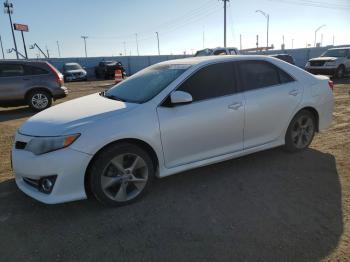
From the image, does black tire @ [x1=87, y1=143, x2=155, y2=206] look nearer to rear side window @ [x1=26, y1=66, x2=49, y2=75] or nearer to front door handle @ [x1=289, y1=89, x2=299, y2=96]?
front door handle @ [x1=289, y1=89, x2=299, y2=96]

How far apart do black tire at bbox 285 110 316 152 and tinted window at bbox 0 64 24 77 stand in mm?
8911

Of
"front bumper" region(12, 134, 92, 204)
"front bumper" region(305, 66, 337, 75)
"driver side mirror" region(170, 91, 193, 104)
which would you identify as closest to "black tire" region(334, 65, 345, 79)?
"front bumper" region(305, 66, 337, 75)

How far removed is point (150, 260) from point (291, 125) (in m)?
3.24

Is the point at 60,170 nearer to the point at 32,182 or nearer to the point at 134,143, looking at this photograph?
the point at 32,182

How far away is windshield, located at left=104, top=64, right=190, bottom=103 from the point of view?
13.5ft

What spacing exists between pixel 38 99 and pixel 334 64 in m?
16.2

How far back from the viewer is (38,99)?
1094 centimetres

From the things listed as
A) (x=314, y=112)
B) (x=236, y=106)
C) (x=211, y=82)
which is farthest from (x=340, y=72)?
(x=211, y=82)

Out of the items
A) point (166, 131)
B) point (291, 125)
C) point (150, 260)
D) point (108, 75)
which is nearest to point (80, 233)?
point (150, 260)

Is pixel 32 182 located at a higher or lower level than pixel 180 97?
lower

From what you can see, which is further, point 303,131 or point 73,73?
point 73,73

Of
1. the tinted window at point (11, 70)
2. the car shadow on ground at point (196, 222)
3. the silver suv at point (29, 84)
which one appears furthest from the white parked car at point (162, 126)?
the tinted window at point (11, 70)

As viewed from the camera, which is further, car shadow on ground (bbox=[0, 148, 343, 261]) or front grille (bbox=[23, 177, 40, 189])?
front grille (bbox=[23, 177, 40, 189])

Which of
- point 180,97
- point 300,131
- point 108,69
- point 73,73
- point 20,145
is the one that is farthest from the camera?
point 108,69
